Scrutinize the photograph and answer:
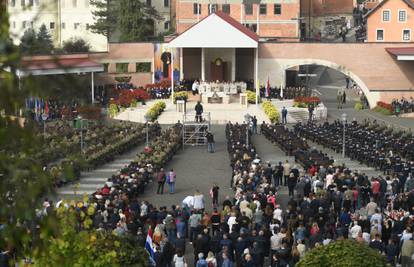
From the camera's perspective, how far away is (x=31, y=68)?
20.2ft

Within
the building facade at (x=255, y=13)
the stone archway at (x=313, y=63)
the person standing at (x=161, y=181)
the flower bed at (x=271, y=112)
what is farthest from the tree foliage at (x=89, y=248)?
the building facade at (x=255, y=13)

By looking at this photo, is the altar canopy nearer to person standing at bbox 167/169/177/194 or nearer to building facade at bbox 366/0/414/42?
building facade at bbox 366/0/414/42


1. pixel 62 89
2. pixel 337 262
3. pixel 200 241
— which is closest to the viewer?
pixel 62 89

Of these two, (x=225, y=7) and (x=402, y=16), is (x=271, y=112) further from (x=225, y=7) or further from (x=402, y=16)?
(x=225, y=7)

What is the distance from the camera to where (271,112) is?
55.4m

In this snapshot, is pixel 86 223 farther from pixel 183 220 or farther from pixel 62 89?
pixel 183 220

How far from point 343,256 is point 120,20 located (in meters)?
73.5

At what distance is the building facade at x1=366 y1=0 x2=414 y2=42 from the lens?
76812 mm

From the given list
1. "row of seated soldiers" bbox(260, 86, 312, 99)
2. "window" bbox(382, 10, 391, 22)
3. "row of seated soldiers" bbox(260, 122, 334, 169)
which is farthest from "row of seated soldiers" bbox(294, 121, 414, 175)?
"window" bbox(382, 10, 391, 22)

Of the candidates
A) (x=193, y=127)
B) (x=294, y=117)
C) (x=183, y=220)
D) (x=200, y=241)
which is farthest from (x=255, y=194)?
Answer: (x=294, y=117)

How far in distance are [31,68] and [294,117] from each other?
Result: 52547 mm

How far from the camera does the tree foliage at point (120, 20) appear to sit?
86375 millimetres

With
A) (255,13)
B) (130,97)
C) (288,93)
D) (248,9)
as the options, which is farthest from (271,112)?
(248,9)

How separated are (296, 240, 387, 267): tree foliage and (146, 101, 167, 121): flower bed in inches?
1535
